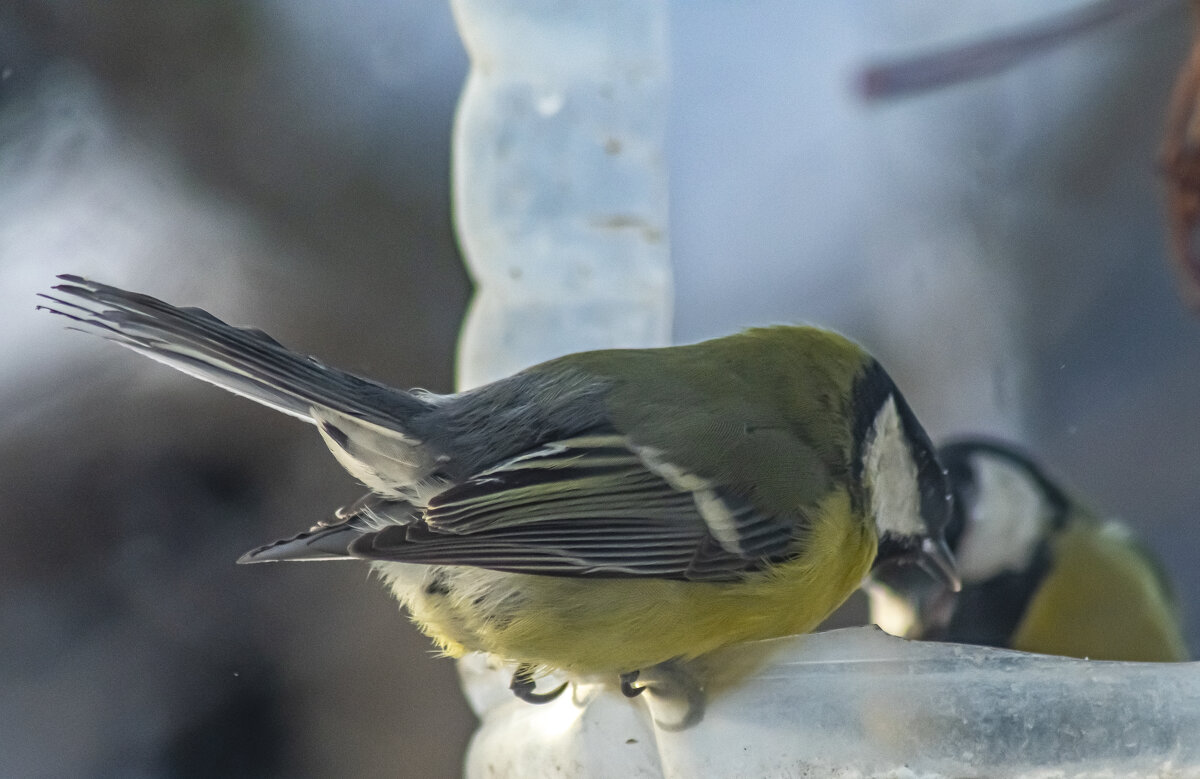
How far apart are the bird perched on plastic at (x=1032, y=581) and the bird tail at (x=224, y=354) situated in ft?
2.54

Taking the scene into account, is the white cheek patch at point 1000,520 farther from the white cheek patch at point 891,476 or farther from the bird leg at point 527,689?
the bird leg at point 527,689

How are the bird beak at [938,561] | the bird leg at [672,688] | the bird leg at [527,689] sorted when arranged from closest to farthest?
the bird leg at [672,688] → the bird leg at [527,689] → the bird beak at [938,561]

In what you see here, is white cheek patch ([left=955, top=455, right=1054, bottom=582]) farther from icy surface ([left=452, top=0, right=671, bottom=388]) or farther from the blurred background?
icy surface ([left=452, top=0, right=671, bottom=388])

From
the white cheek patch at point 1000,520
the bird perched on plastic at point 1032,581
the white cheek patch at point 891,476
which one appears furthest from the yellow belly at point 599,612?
the white cheek patch at point 1000,520

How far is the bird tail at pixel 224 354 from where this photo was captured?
967 millimetres

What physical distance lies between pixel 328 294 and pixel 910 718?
1.72 metres

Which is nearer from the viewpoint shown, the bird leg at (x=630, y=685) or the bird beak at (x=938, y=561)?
the bird leg at (x=630, y=685)

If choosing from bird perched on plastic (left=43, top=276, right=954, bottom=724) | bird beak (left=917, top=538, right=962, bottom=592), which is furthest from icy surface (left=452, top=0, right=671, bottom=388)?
bird beak (left=917, top=538, right=962, bottom=592)

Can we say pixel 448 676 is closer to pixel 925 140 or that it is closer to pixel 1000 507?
pixel 1000 507

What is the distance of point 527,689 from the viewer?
3.90ft

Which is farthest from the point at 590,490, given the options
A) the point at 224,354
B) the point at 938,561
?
the point at 938,561

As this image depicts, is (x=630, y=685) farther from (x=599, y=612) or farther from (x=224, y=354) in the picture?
(x=224, y=354)

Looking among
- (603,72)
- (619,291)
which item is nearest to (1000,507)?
(619,291)

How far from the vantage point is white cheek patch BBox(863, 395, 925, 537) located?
49.2 inches
